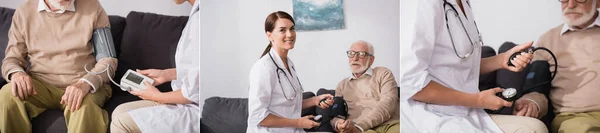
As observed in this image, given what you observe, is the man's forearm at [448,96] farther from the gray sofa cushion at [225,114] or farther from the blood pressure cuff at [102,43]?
the blood pressure cuff at [102,43]

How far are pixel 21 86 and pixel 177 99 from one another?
0.66m

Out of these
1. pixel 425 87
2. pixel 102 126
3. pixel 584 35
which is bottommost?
pixel 102 126

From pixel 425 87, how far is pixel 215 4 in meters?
0.93

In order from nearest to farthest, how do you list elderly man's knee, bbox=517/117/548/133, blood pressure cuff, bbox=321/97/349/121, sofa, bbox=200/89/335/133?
elderly man's knee, bbox=517/117/548/133 → blood pressure cuff, bbox=321/97/349/121 → sofa, bbox=200/89/335/133

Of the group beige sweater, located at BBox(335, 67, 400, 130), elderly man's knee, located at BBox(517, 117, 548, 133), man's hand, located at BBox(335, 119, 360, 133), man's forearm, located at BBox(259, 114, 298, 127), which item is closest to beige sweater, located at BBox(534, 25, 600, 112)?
elderly man's knee, located at BBox(517, 117, 548, 133)

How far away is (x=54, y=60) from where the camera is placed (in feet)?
8.84

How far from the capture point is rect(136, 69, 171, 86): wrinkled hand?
2695 mm

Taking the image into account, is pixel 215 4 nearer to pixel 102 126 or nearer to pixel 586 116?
pixel 102 126

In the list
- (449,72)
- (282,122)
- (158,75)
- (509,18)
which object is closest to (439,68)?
(449,72)

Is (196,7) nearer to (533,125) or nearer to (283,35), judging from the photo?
(283,35)

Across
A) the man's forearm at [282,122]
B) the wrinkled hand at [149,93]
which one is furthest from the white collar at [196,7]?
the man's forearm at [282,122]

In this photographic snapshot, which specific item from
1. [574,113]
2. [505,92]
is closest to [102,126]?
[505,92]

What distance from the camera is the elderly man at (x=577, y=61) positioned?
2.22 metres

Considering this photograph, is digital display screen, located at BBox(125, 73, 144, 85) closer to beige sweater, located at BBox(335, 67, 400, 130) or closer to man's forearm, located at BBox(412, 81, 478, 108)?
beige sweater, located at BBox(335, 67, 400, 130)
